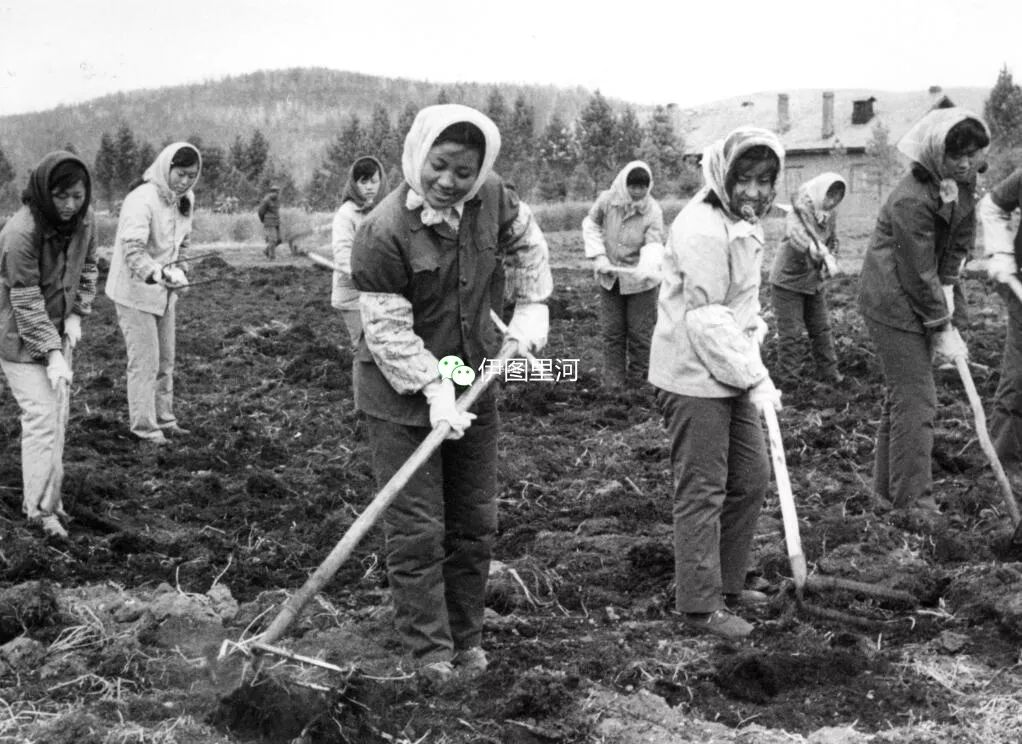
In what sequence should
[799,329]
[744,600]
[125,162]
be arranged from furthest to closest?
[125,162], [799,329], [744,600]

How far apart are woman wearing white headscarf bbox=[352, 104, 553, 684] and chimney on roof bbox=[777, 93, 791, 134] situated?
152 ft

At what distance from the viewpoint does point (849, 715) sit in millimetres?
3475

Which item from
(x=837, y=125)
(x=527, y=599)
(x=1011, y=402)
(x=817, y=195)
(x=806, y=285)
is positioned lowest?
(x=527, y=599)

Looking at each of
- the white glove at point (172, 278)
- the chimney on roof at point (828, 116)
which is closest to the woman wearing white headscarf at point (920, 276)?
the white glove at point (172, 278)

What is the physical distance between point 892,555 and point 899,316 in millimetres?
1041

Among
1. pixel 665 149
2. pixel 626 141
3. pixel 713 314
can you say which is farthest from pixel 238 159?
pixel 713 314

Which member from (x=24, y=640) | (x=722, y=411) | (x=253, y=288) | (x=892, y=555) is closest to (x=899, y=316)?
(x=892, y=555)

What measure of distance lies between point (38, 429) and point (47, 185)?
108 cm

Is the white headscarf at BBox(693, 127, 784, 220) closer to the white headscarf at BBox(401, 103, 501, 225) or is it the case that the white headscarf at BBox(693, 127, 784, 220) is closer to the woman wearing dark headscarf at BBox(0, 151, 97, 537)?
the white headscarf at BBox(401, 103, 501, 225)

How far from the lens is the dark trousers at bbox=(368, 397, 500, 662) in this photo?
3807mm

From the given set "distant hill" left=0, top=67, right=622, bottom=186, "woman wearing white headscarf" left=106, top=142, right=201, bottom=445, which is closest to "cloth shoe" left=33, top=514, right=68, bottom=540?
"woman wearing white headscarf" left=106, top=142, right=201, bottom=445

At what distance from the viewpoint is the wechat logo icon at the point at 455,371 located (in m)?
3.78

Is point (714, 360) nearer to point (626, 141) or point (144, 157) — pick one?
point (626, 141)

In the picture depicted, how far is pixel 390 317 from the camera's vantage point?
3697 millimetres
